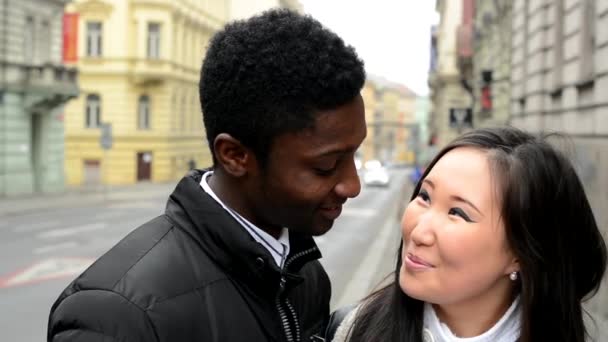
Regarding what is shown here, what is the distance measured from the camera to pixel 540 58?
520 inches

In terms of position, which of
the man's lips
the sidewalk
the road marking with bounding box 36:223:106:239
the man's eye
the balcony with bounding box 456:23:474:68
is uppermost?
the balcony with bounding box 456:23:474:68

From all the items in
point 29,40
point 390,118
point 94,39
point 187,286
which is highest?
point 390,118

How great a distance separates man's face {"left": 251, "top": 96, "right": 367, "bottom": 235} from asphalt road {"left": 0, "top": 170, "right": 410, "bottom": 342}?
20.3 feet

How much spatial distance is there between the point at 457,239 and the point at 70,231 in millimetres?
16474

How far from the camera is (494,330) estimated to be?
6.58ft

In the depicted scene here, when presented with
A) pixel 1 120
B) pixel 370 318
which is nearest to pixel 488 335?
pixel 370 318

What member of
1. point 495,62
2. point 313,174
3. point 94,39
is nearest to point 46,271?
point 313,174

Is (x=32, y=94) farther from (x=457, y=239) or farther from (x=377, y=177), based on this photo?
(x=457, y=239)

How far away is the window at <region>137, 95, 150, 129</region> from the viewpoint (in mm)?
39062

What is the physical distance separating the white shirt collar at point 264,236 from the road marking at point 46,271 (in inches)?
339

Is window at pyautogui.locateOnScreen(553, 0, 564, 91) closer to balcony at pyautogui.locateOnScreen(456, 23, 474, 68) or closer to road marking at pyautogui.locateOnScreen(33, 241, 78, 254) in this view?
road marking at pyautogui.locateOnScreen(33, 241, 78, 254)

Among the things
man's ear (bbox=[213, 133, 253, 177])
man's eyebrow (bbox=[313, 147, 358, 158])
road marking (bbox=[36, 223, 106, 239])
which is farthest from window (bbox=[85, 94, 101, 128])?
man's eyebrow (bbox=[313, 147, 358, 158])

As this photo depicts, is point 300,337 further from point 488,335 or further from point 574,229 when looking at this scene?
point 574,229

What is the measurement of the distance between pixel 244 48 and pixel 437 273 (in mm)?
721
